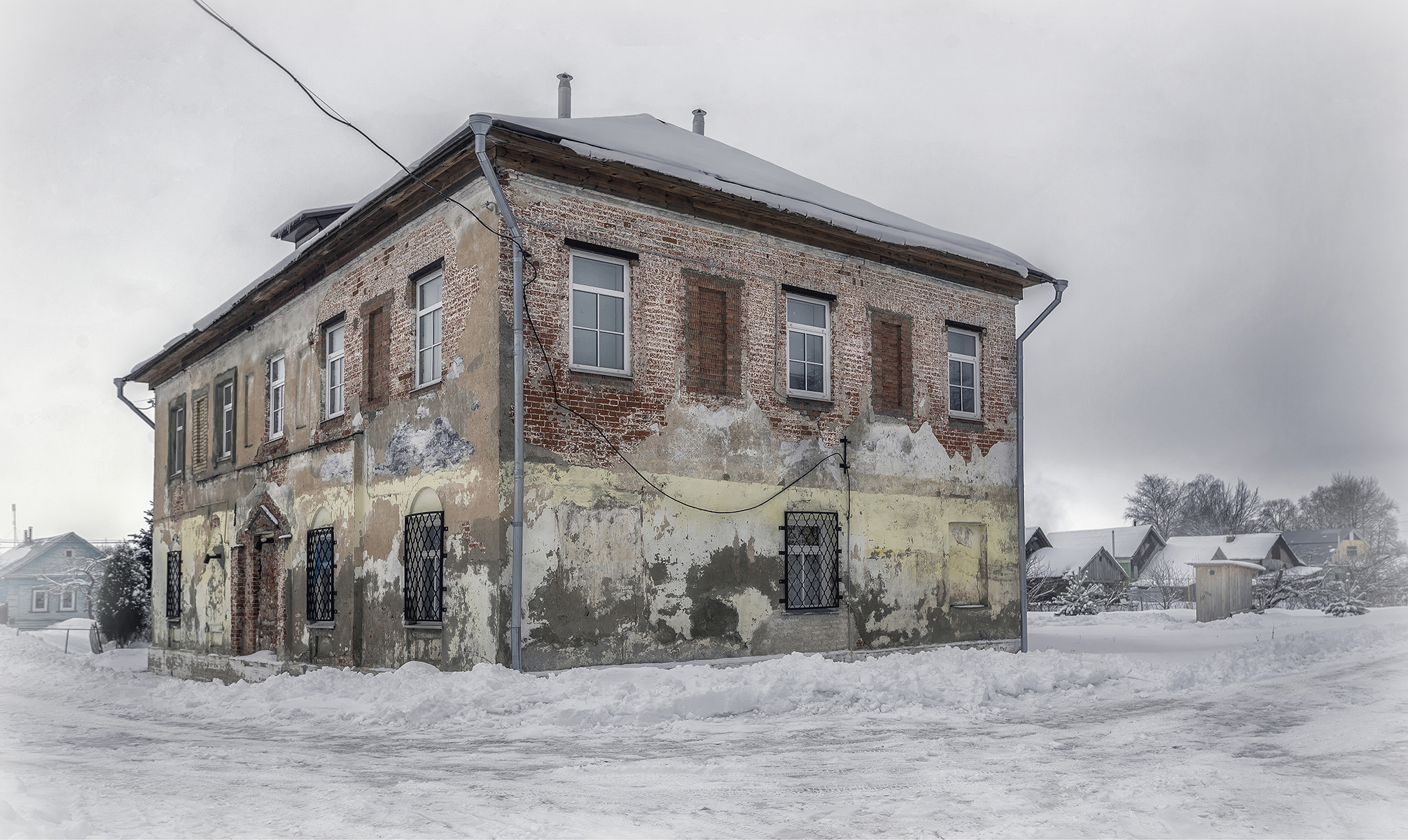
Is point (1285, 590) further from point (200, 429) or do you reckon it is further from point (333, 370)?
point (200, 429)

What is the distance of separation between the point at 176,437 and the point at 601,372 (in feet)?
49.0

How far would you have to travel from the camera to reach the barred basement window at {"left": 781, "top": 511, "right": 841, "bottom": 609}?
13977 millimetres

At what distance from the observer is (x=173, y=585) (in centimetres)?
2186

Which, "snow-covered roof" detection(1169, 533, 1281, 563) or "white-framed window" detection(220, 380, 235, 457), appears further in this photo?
"snow-covered roof" detection(1169, 533, 1281, 563)

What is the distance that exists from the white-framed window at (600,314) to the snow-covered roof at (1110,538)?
5079 centimetres

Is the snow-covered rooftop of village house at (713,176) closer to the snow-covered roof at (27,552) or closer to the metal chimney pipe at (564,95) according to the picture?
the metal chimney pipe at (564,95)

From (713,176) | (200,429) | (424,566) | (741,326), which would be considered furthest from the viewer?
(200,429)

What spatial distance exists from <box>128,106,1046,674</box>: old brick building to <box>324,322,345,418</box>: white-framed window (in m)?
0.05

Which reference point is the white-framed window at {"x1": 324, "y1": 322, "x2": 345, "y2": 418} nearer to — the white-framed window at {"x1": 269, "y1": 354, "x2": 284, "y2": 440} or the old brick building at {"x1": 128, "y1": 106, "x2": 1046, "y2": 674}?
the old brick building at {"x1": 128, "y1": 106, "x2": 1046, "y2": 674}

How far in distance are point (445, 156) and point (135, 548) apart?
23900mm

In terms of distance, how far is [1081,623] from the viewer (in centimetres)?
3106

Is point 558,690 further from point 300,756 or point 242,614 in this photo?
point 242,614

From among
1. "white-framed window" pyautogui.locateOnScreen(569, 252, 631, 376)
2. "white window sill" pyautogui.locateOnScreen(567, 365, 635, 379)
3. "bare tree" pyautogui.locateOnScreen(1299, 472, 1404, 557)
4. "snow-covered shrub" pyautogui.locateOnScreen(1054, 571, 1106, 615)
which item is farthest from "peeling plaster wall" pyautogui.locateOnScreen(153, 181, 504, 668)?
"bare tree" pyautogui.locateOnScreen(1299, 472, 1404, 557)

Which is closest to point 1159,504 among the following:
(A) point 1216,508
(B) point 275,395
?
(A) point 1216,508
